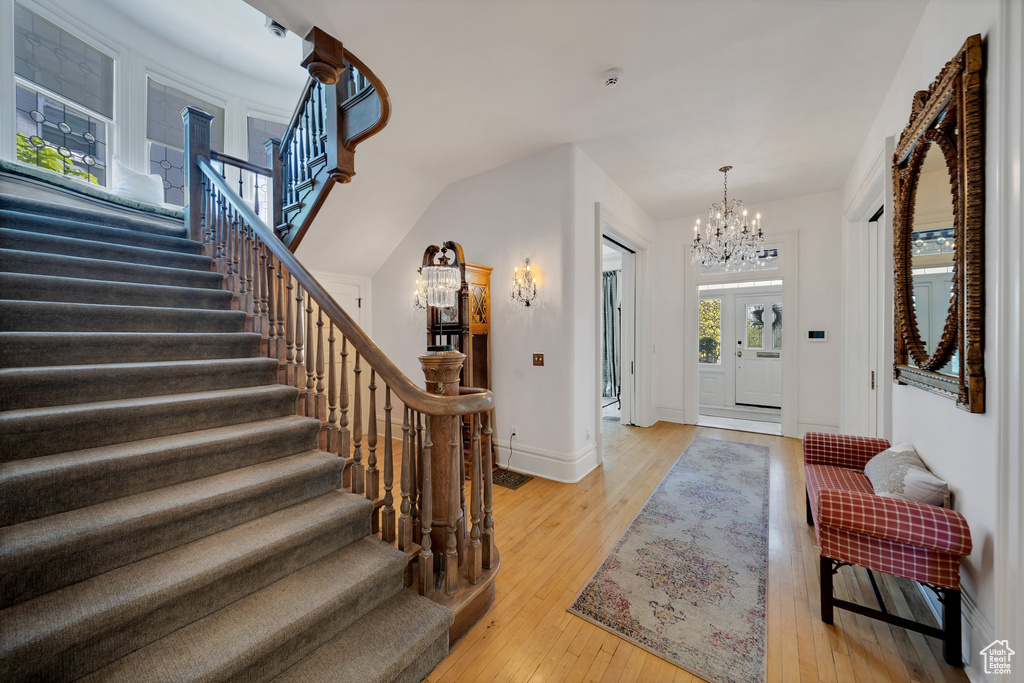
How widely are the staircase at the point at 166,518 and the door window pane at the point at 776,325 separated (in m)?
6.93

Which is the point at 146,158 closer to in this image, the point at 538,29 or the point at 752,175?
the point at 538,29

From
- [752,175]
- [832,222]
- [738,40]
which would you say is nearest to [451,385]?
[738,40]

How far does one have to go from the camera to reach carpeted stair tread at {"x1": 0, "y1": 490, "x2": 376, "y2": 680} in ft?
3.14

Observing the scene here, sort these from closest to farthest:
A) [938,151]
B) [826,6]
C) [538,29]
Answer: [938,151] → [826,6] → [538,29]

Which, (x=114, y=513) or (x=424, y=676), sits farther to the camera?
(x=424, y=676)

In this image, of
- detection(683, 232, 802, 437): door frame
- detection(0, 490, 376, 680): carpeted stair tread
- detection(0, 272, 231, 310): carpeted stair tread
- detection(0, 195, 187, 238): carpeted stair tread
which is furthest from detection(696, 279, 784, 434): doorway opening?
detection(0, 195, 187, 238): carpeted stair tread

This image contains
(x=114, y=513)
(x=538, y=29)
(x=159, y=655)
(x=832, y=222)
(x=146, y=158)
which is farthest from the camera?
(x=832, y=222)

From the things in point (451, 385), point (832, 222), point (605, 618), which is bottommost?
point (605, 618)

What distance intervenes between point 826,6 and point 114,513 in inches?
150

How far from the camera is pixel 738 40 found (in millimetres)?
2096

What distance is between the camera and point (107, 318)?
79.7 inches

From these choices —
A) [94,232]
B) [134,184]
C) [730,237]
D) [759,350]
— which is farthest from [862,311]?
[134,184]

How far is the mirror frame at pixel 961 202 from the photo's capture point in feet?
4.50

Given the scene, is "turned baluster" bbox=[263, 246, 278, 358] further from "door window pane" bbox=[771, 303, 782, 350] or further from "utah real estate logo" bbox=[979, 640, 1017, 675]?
"door window pane" bbox=[771, 303, 782, 350]
